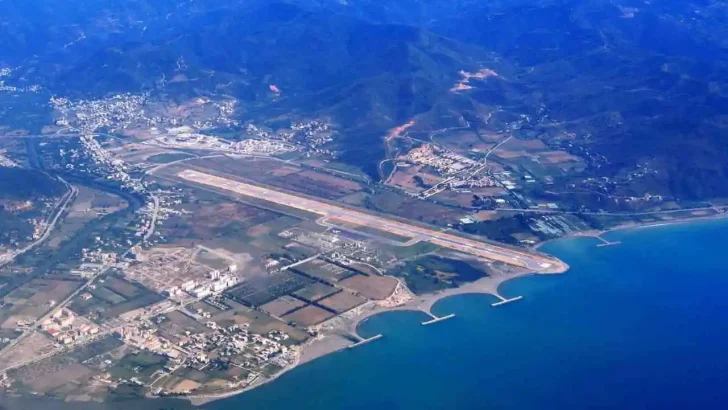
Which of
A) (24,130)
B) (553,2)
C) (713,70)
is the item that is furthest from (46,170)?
(553,2)

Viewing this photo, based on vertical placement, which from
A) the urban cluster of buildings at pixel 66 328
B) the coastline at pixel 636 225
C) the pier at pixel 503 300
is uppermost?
the coastline at pixel 636 225

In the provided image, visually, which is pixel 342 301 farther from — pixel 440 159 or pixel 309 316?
pixel 440 159

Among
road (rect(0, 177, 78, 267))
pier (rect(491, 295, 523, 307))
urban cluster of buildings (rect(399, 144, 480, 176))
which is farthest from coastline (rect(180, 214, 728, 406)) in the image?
road (rect(0, 177, 78, 267))

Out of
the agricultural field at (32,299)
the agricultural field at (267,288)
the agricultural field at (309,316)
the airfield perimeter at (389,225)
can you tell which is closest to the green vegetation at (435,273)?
the airfield perimeter at (389,225)

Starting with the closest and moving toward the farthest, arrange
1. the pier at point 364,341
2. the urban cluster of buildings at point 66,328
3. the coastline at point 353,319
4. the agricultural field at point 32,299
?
the coastline at point 353,319 < the pier at point 364,341 < the urban cluster of buildings at point 66,328 < the agricultural field at point 32,299

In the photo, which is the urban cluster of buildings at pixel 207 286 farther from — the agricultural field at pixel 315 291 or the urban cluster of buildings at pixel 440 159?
the urban cluster of buildings at pixel 440 159

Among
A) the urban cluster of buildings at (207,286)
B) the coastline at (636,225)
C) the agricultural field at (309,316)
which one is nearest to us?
the agricultural field at (309,316)

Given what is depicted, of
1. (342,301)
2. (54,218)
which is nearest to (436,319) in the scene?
(342,301)

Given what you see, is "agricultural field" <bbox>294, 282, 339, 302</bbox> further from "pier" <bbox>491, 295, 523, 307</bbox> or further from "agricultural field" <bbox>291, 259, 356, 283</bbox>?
"pier" <bbox>491, 295, 523, 307</bbox>

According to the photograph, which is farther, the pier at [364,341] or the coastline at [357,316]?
the pier at [364,341]
